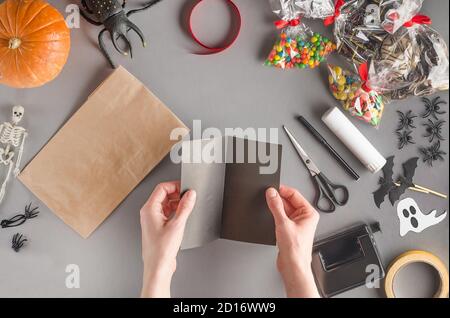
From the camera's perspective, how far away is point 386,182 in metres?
0.99

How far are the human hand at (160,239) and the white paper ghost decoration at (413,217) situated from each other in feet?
1.75

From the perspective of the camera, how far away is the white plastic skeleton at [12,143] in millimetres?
940

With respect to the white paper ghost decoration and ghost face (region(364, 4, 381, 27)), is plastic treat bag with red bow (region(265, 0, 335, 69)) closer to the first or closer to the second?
ghost face (region(364, 4, 381, 27))

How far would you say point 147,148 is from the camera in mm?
957

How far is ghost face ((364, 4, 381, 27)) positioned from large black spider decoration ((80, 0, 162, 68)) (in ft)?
1.63

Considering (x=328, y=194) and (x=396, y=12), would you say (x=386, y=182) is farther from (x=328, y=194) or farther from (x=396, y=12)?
(x=396, y=12)

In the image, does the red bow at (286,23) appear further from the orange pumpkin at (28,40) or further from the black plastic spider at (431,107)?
the orange pumpkin at (28,40)

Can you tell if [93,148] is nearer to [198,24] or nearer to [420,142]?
[198,24]

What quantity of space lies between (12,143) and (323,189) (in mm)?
757

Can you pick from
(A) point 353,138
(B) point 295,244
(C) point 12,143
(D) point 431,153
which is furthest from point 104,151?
(D) point 431,153

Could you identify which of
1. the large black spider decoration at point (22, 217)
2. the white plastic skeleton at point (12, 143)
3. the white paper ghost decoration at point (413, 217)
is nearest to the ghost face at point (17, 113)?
the white plastic skeleton at point (12, 143)

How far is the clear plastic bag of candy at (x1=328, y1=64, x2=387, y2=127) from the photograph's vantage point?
951 millimetres
